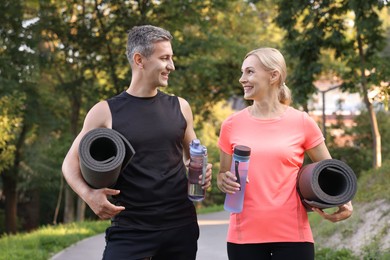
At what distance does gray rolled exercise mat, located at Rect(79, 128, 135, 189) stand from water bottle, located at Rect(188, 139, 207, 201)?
34 centimetres

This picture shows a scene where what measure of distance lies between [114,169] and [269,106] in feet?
3.32

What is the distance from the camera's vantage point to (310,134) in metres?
3.55

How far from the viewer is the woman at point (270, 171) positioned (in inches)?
135

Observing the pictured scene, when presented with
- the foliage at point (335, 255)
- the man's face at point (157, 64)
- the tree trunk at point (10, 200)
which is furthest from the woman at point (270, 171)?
the tree trunk at point (10, 200)

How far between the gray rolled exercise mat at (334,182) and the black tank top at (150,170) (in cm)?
61

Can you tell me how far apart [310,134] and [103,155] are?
1.09m

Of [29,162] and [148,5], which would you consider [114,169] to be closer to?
[148,5]

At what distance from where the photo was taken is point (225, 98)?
918 inches

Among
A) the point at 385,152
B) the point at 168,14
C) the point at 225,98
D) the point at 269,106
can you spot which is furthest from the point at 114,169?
the point at 385,152

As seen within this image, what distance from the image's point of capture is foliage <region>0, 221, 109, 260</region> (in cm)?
911

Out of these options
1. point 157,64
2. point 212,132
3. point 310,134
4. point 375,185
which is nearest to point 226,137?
point 310,134

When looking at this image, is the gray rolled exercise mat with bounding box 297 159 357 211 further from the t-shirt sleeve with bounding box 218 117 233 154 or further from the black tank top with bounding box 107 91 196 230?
the black tank top with bounding box 107 91 196 230

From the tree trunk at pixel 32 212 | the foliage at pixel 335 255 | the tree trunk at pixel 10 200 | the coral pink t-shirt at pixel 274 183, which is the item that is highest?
the coral pink t-shirt at pixel 274 183

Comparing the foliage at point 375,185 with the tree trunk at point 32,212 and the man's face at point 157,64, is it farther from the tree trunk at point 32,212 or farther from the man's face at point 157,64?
the tree trunk at point 32,212
